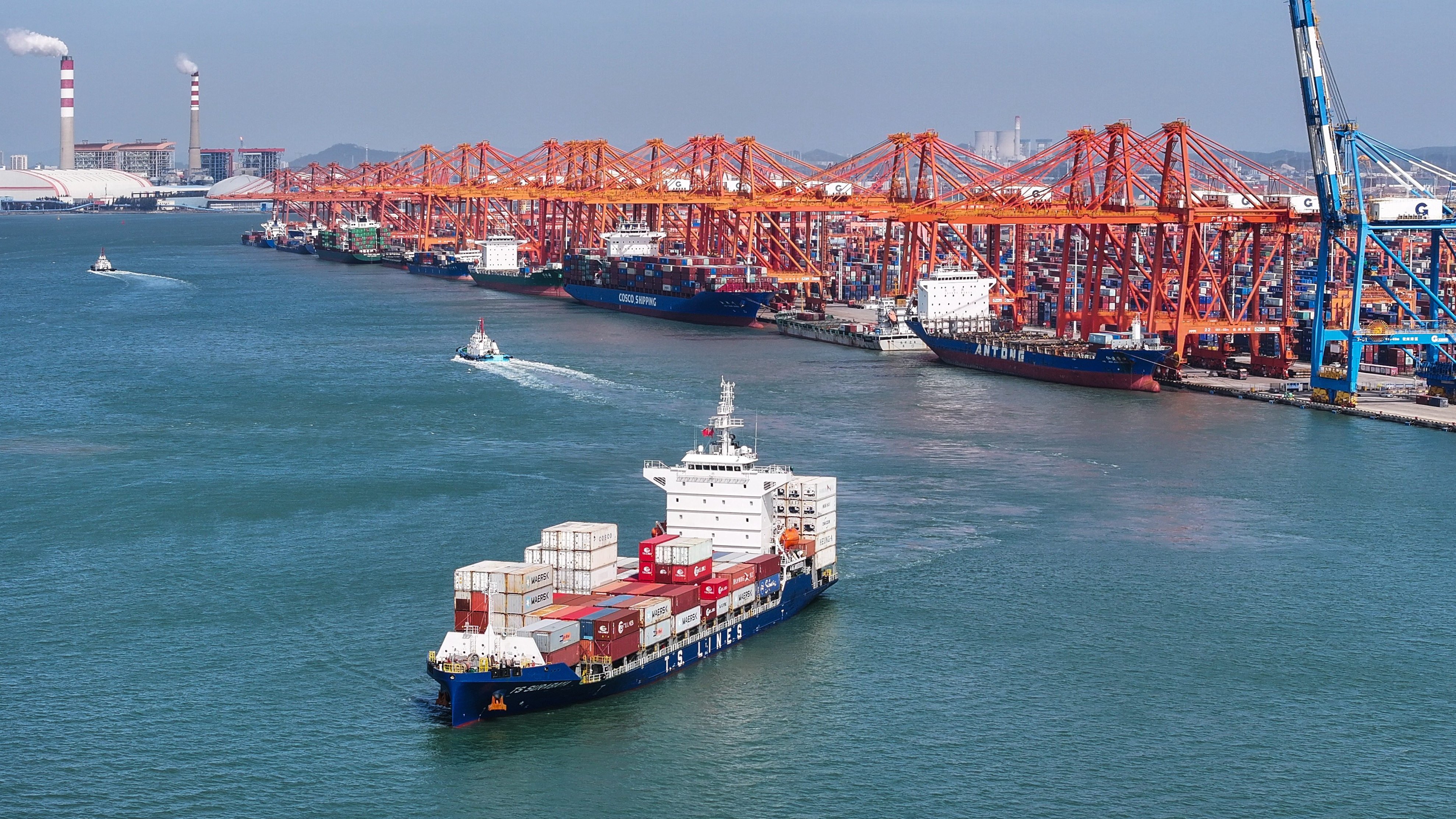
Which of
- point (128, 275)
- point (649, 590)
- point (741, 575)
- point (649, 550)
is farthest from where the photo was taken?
point (128, 275)

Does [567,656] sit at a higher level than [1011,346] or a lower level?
lower

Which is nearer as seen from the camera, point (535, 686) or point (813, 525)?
point (535, 686)

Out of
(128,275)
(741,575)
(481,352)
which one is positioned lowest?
(741,575)

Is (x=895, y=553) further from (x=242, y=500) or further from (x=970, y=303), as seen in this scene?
(x=970, y=303)

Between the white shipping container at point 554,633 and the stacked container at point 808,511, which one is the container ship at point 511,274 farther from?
the white shipping container at point 554,633

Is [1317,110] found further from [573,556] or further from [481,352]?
[573,556]

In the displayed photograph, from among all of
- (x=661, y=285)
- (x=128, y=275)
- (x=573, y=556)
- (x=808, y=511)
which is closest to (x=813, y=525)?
(x=808, y=511)

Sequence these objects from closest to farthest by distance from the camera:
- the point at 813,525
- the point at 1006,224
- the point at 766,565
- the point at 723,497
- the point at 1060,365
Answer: the point at 766,565 → the point at 723,497 → the point at 813,525 → the point at 1060,365 → the point at 1006,224
